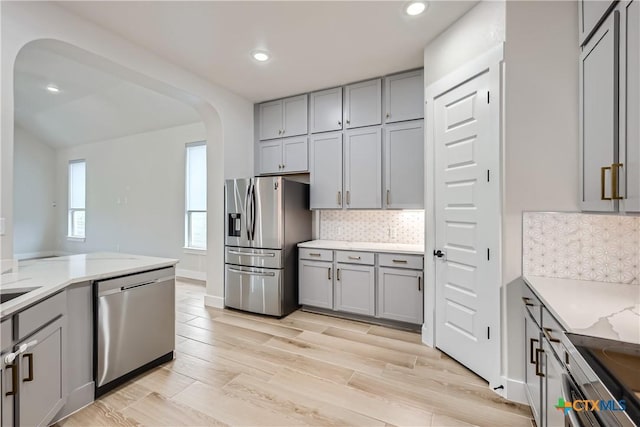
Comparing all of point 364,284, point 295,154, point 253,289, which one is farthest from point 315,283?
point 295,154

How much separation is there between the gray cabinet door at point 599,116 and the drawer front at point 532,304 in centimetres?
57

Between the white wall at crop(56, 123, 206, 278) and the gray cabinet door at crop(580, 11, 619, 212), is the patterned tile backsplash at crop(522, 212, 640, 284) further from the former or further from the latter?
the white wall at crop(56, 123, 206, 278)

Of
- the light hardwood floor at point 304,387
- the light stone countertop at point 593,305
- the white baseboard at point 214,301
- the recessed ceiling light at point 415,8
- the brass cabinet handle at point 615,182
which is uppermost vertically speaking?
the recessed ceiling light at point 415,8

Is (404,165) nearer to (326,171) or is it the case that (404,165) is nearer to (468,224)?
(326,171)

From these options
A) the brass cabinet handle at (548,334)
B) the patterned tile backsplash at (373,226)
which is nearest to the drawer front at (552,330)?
the brass cabinet handle at (548,334)

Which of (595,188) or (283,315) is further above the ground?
(595,188)

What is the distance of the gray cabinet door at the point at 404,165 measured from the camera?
3.13 meters

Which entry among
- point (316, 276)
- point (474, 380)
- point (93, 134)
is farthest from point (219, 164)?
point (93, 134)

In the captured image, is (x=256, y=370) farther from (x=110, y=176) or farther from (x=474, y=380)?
(x=110, y=176)

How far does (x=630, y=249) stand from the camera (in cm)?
167

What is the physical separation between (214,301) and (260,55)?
10.1ft

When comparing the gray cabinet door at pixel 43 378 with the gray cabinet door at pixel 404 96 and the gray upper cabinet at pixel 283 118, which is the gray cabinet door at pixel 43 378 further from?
the gray cabinet door at pixel 404 96

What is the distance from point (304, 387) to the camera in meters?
2.09

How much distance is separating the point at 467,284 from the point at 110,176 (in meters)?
7.30
